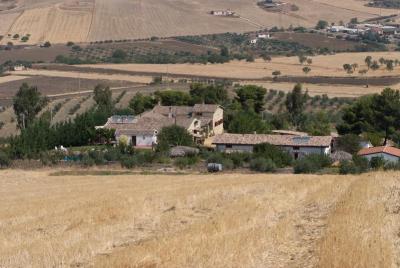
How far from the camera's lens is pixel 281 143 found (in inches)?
2079

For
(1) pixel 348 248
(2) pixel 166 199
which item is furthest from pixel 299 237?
(2) pixel 166 199

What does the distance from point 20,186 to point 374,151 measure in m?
22.2

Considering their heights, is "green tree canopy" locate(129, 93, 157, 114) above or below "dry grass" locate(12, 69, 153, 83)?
above

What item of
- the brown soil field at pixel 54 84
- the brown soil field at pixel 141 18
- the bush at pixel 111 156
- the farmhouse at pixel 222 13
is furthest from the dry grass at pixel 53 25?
the bush at pixel 111 156

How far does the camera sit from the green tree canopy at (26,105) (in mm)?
64312

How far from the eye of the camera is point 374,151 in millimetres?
48719

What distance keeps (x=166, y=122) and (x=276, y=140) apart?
9841 mm

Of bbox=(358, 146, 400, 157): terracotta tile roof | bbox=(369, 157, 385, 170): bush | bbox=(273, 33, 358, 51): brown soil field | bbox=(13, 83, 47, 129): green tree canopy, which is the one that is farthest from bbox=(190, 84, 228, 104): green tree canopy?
bbox=(273, 33, 358, 51): brown soil field

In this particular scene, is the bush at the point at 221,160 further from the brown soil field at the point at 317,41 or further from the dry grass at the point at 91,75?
the brown soil field at the point at 317,41

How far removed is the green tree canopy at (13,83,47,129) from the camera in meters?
64.3

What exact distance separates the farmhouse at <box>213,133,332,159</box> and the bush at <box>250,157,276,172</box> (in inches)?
286

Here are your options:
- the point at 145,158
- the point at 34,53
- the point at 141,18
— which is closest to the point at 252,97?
the point at 145,158

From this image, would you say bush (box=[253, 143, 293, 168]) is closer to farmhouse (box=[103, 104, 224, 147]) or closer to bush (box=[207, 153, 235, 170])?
bush (box=[207, 153, 235, 170])

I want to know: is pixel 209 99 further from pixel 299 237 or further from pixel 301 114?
pixel 299 237
